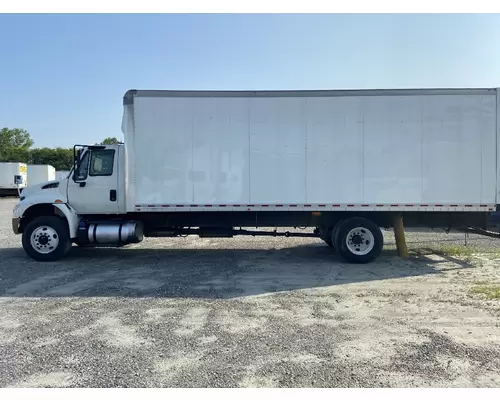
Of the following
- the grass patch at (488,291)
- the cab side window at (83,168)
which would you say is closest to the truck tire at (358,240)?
the grass patch at (488,291)

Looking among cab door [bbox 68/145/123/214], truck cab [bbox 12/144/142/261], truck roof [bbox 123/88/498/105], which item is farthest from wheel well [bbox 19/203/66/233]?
truck roof [bbox 123/88/498/105]

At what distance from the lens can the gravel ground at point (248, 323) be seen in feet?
12.5

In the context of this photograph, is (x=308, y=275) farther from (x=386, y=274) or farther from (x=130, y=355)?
(x=130, y=355)

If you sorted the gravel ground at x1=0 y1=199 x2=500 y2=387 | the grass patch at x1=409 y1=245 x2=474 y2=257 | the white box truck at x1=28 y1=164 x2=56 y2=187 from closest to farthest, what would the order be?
the gravel ground at x1=0 y1=199 x2=500 y2=387, the grass patch at x1=409 y1=245 x2=474 y2=257, the white box truck at x1=28 y1=164 x2=56 y2=187

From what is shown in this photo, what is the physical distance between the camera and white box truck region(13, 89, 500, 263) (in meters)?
8.64

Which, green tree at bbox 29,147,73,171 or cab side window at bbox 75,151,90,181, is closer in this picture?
cab side window at bbox 75,151,90,181

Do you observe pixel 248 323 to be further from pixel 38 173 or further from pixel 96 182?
pixel 38 173

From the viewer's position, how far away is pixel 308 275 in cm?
798

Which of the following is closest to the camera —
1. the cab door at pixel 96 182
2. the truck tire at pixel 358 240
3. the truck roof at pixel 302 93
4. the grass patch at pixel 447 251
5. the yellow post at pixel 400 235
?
the truck roof at pixel 302 93

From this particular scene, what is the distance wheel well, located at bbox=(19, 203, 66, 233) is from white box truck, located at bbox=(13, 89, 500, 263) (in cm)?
205

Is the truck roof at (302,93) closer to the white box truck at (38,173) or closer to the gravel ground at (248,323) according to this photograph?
the gravel ground at (248,323)

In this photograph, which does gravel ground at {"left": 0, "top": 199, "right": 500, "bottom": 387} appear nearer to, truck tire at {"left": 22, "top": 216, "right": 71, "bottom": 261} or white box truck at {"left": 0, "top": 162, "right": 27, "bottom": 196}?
truck tire at {"left": 22, "top": 216, "right": 71, "bottom": 261}

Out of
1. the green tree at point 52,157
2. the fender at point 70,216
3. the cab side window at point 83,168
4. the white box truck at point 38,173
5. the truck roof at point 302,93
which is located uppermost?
the green tree at point 52,157

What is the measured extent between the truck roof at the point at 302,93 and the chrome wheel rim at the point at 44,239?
340 centimetres
